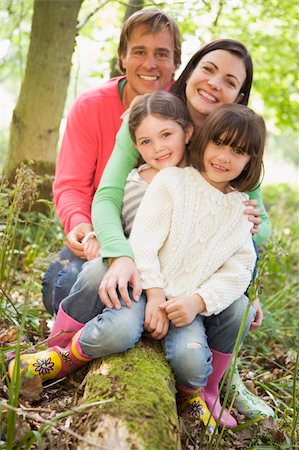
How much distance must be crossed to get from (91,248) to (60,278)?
0.24m

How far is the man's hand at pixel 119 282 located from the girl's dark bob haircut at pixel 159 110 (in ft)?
2.11

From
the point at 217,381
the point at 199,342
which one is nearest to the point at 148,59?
the point at 199,342

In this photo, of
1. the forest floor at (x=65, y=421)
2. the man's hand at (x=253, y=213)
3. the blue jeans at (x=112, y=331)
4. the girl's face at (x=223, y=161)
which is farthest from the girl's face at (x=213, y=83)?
the forest floor at (x=65, y=421)

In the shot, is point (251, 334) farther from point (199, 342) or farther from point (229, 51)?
point (229, 51)

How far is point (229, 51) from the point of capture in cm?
266

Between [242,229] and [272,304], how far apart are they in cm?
157

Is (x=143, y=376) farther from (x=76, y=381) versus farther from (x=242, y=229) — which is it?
(x=242, y=229)

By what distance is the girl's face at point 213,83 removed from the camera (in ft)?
8.52

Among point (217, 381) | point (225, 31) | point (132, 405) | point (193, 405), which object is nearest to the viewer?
point (132, 405)

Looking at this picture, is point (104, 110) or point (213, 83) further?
point (104, 110)

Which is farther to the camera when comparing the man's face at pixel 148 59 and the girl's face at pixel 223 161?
the man's face at pixel 148 59

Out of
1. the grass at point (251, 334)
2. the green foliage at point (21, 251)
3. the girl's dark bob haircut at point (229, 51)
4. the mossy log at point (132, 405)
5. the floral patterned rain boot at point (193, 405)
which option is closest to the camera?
the mossy log at point (132, 405)

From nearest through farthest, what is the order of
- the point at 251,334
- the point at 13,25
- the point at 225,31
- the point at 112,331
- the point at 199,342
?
the point at 112,331, the point at 199,342, the point at 251,334, the point at 225,31, the point at 13,25

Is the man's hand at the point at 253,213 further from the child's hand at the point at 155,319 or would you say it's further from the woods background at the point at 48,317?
the child's hand at the point at 155,319
